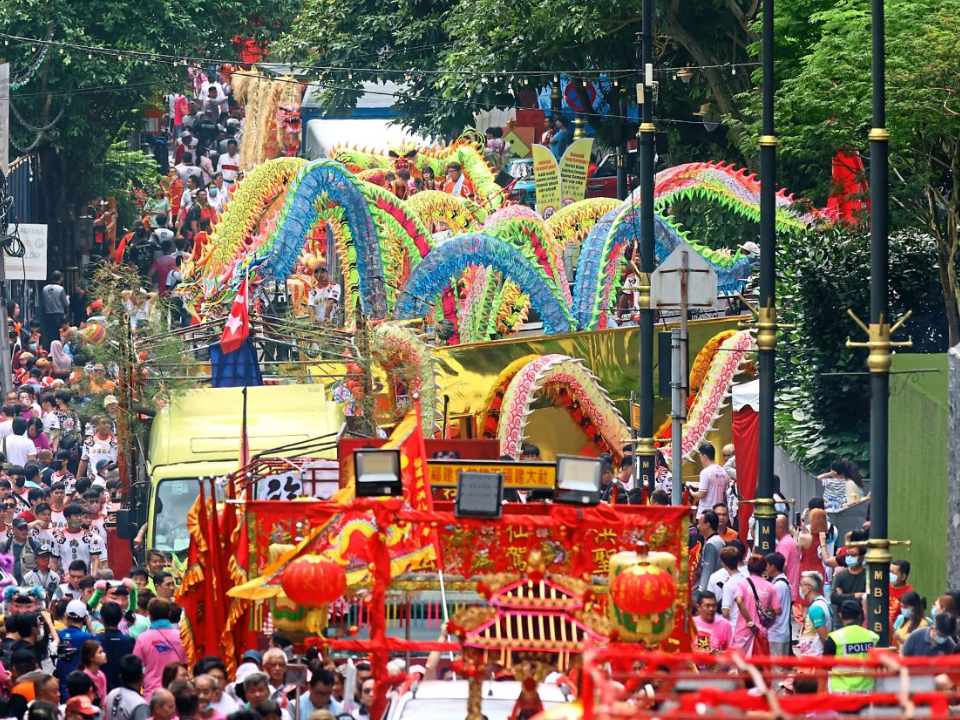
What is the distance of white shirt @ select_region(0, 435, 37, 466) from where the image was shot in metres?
28.3

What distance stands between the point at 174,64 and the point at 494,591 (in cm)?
4504

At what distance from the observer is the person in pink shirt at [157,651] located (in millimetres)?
13539

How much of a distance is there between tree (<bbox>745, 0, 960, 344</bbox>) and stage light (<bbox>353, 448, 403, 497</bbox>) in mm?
14691

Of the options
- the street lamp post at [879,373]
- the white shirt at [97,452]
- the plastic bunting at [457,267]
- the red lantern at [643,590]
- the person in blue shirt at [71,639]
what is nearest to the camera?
the red lantern at [643,590]

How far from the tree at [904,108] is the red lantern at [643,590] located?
1495cm

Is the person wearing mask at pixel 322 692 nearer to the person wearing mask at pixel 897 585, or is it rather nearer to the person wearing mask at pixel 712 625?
the person wearing mask at pixel 712 625

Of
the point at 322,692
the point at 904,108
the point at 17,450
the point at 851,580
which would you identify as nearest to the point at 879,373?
the point at 851,580

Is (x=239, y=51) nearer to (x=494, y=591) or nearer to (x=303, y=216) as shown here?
(x=303, y=216)

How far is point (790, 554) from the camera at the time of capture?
65.3 feet

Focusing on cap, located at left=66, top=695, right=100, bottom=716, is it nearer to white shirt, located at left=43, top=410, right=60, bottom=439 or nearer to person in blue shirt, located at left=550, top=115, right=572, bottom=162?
white shirt, located at left=43, top=410, right=60, bottom=439

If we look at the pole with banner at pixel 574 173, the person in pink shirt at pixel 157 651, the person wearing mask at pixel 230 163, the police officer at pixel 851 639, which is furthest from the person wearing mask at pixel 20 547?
the person wearing mask at pixel 230 163

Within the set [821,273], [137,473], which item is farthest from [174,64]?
[137,473]

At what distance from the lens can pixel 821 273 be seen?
1075 inches

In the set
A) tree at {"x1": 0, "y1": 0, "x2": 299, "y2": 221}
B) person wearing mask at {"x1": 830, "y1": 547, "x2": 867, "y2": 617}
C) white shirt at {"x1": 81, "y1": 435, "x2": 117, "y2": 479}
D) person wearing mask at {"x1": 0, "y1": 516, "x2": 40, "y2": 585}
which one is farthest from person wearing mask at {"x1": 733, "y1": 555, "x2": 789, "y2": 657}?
tree at {"x1": 0, "y1": 0, "x2": 299, "y2": 221}
